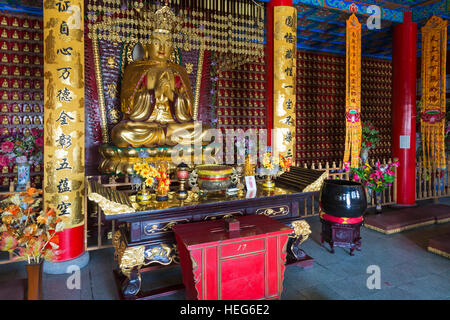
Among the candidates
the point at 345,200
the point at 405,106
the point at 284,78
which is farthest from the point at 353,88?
the point at 345,200

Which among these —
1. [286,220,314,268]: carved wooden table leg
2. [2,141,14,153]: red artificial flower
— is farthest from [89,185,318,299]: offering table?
[2,141,14,153]: red artificial flower

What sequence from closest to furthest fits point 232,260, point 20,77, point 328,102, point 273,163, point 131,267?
point 232,260
point 131,267
point 273,163
point 20,77
point 328,102

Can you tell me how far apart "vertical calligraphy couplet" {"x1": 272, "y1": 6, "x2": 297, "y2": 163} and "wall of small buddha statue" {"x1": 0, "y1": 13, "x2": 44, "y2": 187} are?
443 cm

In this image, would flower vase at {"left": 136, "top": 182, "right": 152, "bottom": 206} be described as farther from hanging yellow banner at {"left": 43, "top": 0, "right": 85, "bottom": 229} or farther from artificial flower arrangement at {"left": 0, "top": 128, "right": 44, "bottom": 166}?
artificial flower arrangement at {"left": 0, "top": 128, "right": 44, "bottom": 166}

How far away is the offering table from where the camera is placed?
2896mm

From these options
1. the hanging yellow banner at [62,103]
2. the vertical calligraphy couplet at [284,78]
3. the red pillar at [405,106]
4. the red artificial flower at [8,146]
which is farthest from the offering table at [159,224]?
the red pillar at [405,106]

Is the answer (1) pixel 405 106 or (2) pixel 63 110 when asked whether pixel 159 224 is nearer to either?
(2) pixel 63 110

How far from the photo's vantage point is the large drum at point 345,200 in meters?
3.80

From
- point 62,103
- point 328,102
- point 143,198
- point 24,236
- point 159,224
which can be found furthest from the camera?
point 328,102

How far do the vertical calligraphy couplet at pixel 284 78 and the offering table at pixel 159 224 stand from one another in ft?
6.23

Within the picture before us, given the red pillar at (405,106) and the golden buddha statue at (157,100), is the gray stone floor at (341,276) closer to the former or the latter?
the red pillar at (405,106)

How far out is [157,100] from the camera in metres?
6.78

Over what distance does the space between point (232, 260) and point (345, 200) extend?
1864 mm
